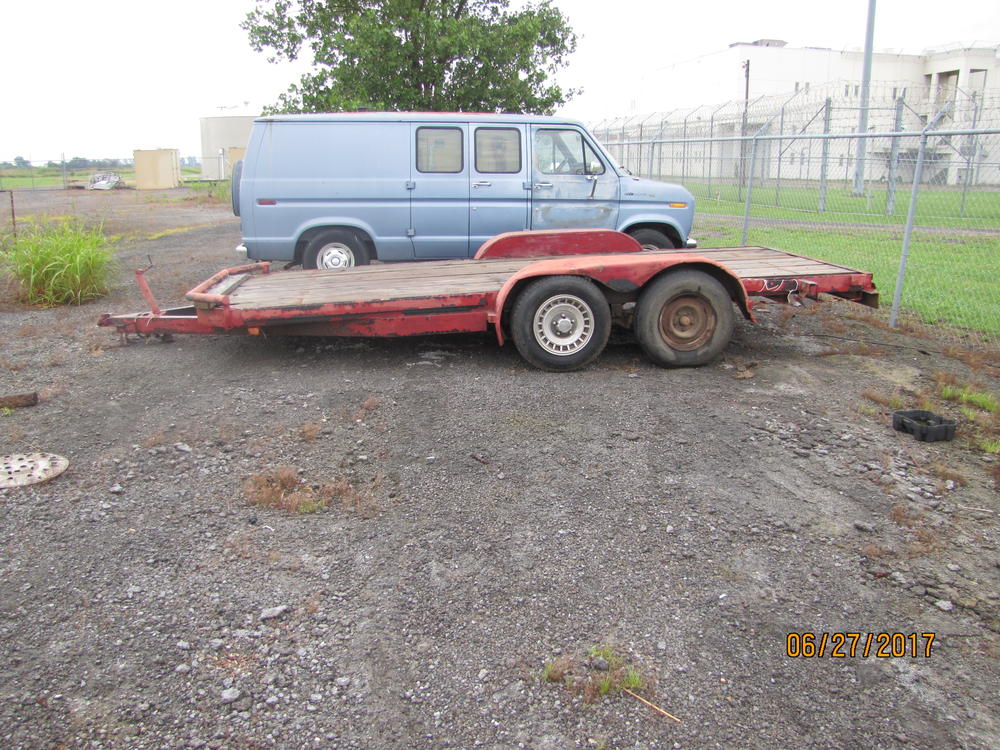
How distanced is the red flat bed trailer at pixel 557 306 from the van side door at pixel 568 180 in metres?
2.73

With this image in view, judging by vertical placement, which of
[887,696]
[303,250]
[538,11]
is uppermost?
[538,11]

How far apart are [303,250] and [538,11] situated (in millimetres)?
8984

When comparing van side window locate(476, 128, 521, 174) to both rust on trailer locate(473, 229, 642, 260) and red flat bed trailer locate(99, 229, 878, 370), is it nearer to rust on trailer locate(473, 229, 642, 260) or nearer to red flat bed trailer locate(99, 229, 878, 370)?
rust on trailer locate(473, 229, 642, 260)

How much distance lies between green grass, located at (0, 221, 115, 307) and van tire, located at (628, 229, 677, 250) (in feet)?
21.9

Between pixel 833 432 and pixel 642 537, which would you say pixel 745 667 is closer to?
pixel 642 537

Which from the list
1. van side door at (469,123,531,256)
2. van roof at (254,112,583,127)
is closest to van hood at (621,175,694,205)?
van roof at (254,112,583,127)

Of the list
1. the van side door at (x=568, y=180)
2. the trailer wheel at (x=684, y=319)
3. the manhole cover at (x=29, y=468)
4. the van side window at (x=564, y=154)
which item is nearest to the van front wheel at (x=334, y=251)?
the van side door at (x=568, y=180)

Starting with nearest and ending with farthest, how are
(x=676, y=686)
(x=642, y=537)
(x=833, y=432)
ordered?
(x=676, y=686), (x=642, y=537), (x=833, y=432)

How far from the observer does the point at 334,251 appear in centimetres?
885

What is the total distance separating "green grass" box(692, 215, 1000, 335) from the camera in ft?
27.8

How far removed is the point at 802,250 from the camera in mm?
12633

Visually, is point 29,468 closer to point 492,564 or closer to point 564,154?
point 492,564

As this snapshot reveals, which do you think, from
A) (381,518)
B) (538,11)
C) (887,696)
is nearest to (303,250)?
(381,518)

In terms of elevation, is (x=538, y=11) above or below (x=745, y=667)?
above
